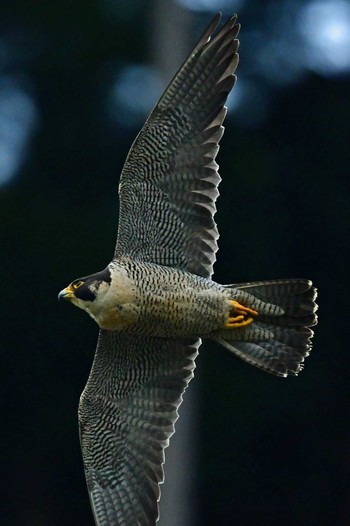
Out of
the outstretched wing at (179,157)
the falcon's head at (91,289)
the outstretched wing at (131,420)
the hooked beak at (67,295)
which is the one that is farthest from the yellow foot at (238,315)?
the hooked beak at (67,295)

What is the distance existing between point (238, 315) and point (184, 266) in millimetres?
303

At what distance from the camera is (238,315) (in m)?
7.03

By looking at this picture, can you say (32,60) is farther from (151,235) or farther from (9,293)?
(151,235)

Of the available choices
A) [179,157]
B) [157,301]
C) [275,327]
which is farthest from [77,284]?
[275,327]

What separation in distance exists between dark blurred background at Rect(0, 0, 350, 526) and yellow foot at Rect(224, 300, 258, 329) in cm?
548

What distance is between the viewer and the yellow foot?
7.02m

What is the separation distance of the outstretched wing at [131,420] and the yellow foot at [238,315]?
329 mm

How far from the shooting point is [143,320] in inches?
275

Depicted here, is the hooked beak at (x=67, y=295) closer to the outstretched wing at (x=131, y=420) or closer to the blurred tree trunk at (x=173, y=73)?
the outstretched wing at (x=131, y=420)

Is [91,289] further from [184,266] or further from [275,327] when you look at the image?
[275,327]

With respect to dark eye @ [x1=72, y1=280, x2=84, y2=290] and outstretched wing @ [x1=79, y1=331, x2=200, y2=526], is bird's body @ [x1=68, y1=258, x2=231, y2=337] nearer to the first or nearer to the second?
dark eye @ [x1=72, y1=280, x2=84, y2=290]

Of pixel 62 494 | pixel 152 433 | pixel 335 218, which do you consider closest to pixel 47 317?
pixel 62 494

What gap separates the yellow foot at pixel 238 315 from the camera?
702cm

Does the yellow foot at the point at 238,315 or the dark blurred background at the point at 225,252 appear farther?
the dark blurred background at the point at 225,252
